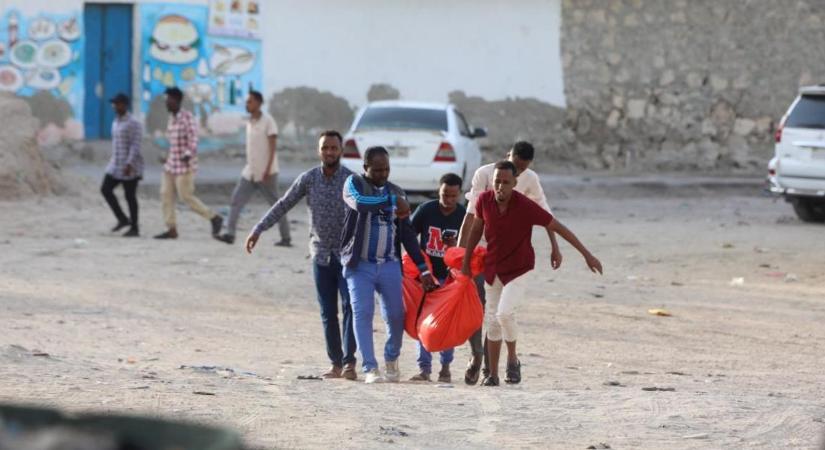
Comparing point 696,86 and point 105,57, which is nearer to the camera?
point 105,57

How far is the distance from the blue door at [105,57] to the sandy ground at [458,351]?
547 cm

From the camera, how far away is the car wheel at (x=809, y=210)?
19.7 m

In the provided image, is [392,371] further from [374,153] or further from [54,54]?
[54,54]

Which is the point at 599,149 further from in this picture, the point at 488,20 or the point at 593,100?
the point at 488,20

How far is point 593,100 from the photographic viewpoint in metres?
27.2

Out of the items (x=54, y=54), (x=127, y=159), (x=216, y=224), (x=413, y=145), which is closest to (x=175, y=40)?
(x=54, y=54)

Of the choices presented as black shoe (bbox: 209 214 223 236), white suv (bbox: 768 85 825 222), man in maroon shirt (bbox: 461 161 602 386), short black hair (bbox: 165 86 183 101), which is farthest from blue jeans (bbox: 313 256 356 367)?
white suv (bbox: 768 85 825 222)

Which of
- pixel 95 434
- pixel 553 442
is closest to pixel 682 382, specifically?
pixel 553 442

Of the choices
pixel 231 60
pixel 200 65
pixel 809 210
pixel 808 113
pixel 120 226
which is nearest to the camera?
pixel 120 226

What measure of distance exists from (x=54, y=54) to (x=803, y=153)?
41.2ft

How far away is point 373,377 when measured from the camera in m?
9.25

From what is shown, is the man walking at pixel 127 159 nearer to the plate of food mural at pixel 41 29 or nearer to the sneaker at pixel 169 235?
the sneaker at pixel 169 235

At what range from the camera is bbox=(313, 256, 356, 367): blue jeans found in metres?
9.47

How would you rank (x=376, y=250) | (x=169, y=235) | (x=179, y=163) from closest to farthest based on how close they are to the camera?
(x=376, y=250), (x=179, y=163), (x=169, y=235)
